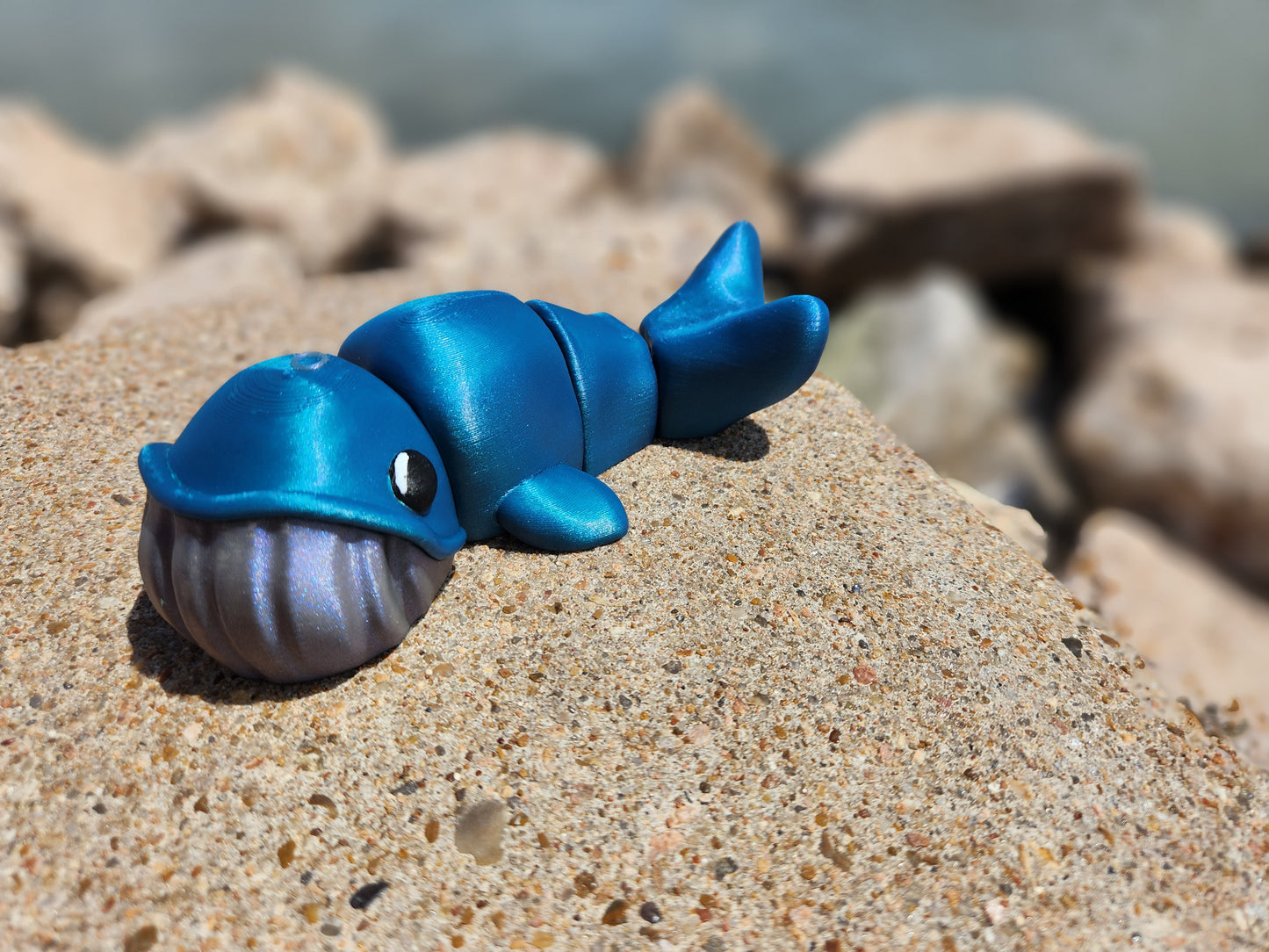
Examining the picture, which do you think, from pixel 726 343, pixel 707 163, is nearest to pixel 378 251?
pixel 707 163

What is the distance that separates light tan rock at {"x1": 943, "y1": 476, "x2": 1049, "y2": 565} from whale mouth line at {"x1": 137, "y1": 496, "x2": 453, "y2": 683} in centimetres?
152

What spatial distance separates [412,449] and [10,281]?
444 centimetres

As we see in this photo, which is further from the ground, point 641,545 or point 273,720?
point 641,545

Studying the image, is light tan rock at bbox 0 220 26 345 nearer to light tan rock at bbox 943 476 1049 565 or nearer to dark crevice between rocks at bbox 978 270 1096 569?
light tan rock at bbox 943 476 1049 565

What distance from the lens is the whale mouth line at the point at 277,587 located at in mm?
1673

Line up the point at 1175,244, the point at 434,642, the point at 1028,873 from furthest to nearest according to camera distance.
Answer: the point at 1175,244
the point at 434,642
the point at 1028,873

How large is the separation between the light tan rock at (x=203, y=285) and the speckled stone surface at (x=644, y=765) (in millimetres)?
1312

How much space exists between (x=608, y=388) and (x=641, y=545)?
0.39m

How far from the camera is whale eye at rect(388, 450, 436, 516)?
180cm

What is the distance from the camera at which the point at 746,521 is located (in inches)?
88.7

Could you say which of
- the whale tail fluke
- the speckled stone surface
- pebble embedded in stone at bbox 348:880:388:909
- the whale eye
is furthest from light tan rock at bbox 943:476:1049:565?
pebble embedded in stone at bbox 348:880:388:909

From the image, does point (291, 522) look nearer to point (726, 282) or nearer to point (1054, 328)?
point (726, 282)

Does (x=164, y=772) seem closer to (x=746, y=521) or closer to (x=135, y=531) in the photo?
(x=135, y=531)

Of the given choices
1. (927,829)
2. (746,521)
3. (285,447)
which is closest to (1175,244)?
(746,521)
